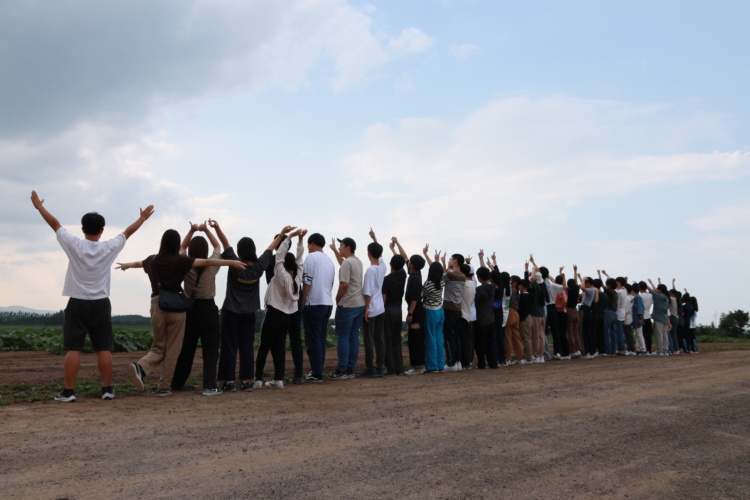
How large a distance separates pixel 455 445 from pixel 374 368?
5.43 metres

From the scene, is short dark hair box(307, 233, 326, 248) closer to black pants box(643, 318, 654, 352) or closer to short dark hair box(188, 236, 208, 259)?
short dark hair box(188, 236, 208, 259)

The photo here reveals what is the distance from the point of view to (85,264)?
22.4ft

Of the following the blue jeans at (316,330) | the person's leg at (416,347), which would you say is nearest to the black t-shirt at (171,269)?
the blue jeans at (316,330)

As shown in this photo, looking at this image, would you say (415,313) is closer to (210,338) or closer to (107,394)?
(210,338)

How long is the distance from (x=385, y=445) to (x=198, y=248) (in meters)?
4.27

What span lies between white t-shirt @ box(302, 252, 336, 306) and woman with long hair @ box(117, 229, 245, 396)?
1815 mm

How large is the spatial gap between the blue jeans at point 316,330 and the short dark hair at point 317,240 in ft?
3.41

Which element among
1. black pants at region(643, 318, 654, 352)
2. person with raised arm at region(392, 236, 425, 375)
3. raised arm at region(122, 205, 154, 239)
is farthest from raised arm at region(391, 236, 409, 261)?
black pants at region(643, 318, 654, 352)

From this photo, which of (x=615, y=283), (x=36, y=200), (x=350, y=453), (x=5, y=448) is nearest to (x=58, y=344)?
(x=36, y=200)

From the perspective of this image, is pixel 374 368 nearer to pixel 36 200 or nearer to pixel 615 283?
pixel 36 200

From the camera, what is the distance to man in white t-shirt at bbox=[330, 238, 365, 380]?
994 centimetres

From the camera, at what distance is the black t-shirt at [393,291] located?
10.5 meters

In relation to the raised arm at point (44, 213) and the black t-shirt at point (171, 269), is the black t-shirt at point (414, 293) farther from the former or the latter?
the raised arm at point (44, 213)

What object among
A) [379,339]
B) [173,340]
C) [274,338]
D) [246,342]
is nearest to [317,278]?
[274,338]
